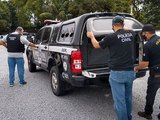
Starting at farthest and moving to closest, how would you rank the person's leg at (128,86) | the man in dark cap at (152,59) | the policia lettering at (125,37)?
1. the man in dark cap at (152,59)
2. the person's leg at (128,86)
3. the policia lettering at (125,37)

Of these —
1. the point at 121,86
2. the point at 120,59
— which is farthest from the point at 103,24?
the point at 121,86

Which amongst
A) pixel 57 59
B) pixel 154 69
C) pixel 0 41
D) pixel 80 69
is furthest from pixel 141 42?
pixel 0 41

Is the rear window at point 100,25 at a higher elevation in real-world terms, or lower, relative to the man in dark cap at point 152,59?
higher

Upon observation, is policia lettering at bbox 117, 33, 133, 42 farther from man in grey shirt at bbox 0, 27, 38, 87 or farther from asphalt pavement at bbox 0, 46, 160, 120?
man in grey shirt at bbox 0, 27, 38, 87

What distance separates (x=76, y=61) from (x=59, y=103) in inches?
52.7

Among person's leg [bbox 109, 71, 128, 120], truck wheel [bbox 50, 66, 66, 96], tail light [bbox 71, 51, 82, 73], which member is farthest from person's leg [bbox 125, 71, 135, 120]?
truck wheel [bbox 50, 66, 66, 96]

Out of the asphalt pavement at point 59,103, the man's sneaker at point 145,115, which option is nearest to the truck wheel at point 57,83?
the asphalt pavement at point 59,103

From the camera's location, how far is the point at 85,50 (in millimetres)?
5602

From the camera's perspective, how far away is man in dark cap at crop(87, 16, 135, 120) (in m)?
4.20

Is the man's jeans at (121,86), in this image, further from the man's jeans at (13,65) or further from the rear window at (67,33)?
the man's jeans at (13,65)

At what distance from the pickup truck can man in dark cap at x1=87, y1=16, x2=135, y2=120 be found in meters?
1.04

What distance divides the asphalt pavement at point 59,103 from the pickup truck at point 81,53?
0.44 meters

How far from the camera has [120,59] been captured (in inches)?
166

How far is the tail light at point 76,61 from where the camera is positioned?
17.8ft
